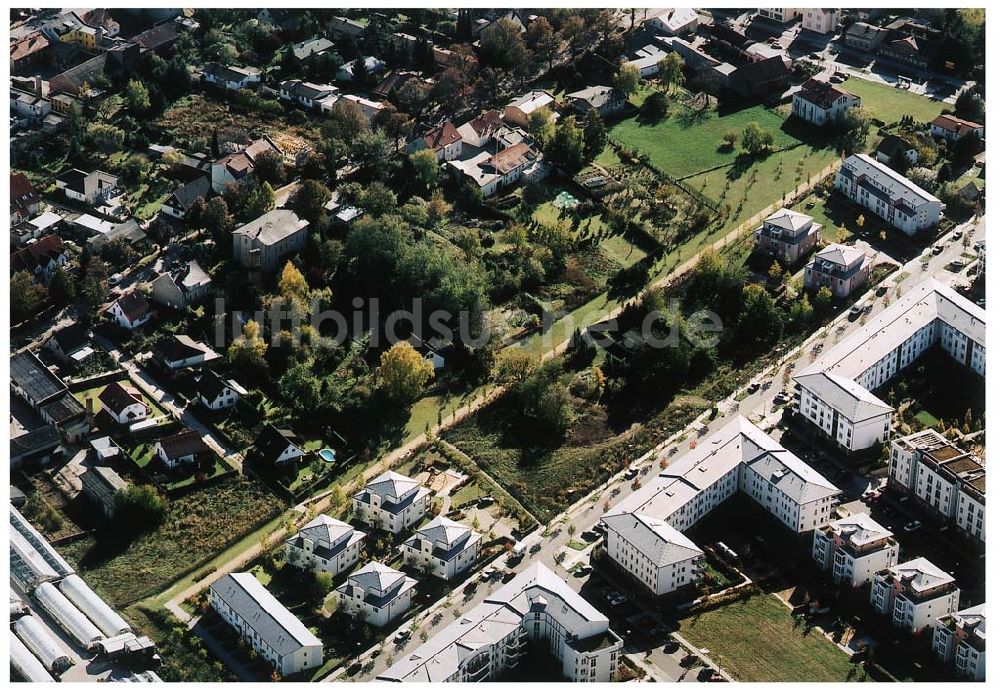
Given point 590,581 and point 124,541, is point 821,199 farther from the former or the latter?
point 124,541

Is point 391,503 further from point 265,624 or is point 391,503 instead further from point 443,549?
point 265,624

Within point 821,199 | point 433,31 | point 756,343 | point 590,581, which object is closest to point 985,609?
point 590,581

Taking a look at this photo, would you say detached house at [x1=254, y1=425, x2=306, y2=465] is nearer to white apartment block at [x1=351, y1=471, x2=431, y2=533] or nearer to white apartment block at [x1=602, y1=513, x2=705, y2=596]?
white apartment block at [x1=351, y1=471, x2=431, y2=533]

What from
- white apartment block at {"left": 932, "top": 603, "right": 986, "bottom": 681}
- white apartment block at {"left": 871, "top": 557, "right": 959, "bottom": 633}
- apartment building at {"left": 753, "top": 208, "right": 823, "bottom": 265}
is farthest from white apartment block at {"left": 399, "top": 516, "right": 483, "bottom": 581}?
apartment building at {"left": 753, "top": 208, "right": 823, "bottom": 265}

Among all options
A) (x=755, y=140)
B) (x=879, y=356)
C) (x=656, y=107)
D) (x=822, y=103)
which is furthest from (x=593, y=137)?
(x=879, y=356)

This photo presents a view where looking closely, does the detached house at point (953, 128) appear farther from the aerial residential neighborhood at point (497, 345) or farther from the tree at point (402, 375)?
the tree at point (402, 375)

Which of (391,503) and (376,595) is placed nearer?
(376,595)
